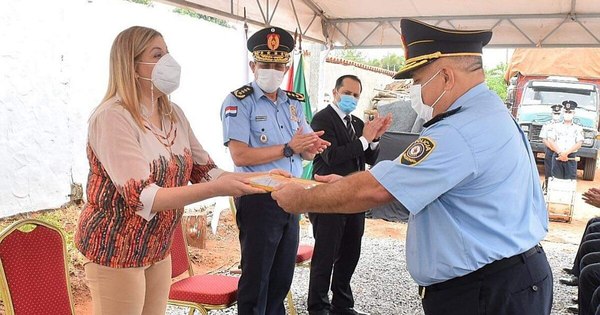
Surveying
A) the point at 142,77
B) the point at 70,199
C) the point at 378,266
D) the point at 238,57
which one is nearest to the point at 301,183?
the point at 142,77

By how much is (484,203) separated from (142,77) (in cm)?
127

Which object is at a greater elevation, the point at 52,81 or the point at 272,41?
the point at 272,41

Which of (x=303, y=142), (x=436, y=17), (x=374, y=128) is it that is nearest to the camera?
(x=303, y=142)

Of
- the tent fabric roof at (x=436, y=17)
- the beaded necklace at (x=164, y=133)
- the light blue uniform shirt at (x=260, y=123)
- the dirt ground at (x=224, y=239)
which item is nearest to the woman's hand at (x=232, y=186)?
the beaded necklace at (x=164, y=133)

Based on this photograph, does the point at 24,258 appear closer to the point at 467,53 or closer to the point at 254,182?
the point at 254,182

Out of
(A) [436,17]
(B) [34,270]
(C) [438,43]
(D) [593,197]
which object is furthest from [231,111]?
(A) [436,17]

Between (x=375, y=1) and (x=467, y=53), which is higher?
(x=375, y=1)

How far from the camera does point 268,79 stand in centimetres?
305

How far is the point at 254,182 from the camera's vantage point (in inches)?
80.2

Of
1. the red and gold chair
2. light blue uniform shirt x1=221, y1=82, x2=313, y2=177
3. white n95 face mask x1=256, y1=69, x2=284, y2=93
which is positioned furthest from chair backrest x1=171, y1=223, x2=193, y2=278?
white n95 face mask x1=256, y1=69, x2=284, y2=93

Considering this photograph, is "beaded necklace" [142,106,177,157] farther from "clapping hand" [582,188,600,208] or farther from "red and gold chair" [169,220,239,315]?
"clapping hand" [582,188,600,208]

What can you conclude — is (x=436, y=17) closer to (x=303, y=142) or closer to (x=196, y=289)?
(x=303, y=142)

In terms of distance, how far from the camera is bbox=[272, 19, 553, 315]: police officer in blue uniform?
1598 mm

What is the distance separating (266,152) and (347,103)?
1.32 m
